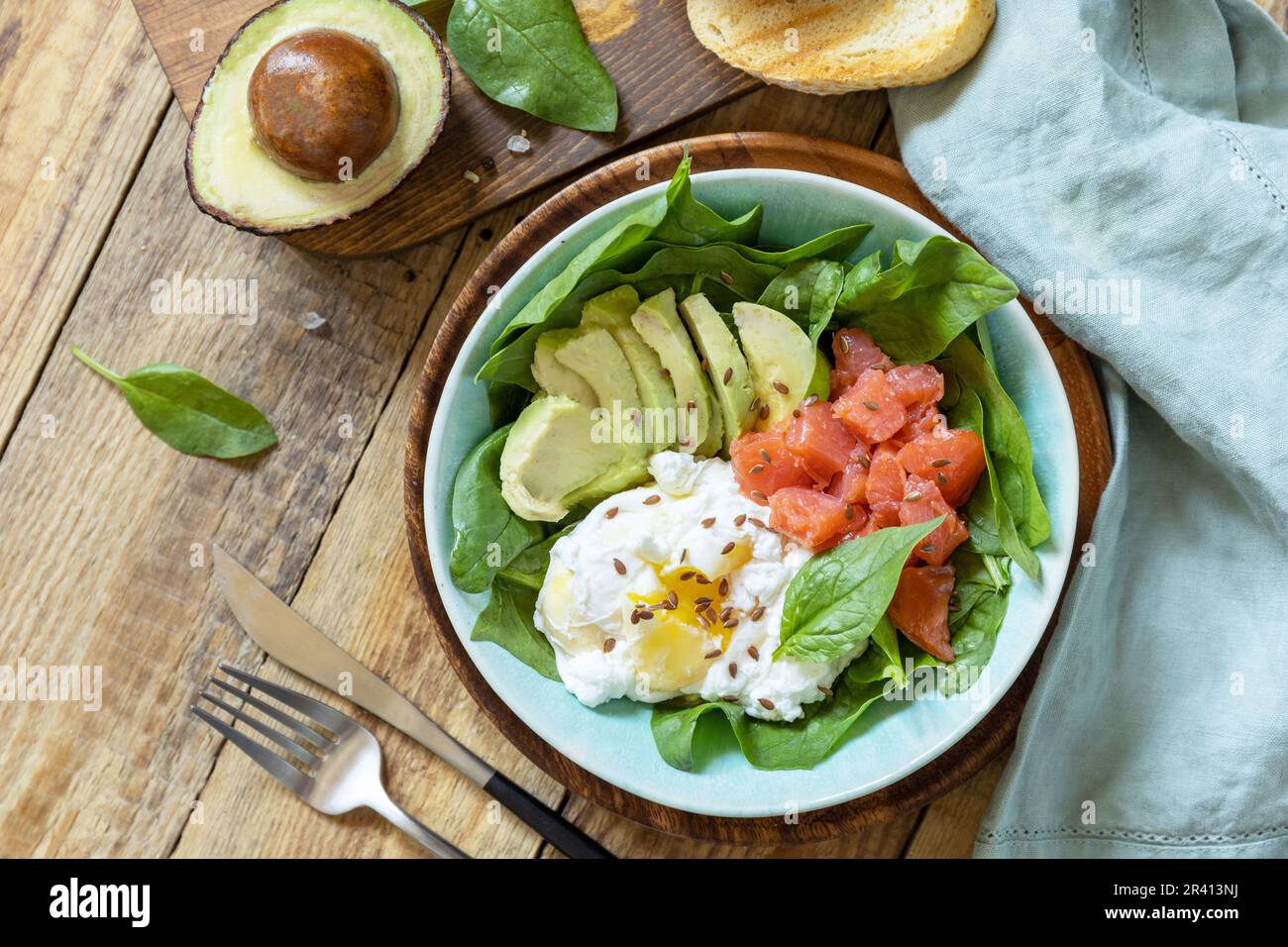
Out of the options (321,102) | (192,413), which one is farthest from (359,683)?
(321,102)

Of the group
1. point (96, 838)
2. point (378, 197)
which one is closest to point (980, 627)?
point (378, 197)

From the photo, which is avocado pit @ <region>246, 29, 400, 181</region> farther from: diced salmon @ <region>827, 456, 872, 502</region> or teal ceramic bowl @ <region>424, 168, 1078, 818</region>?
diced salmon @ <region>827, 456, 872, 502</region>

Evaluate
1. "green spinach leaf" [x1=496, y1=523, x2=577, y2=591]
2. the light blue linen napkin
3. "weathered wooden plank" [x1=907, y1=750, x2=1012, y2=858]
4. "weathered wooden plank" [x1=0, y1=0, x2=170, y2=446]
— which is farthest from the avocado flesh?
"weathered wooden plank" [x1=0, y1=0, x2=170, y2=446]

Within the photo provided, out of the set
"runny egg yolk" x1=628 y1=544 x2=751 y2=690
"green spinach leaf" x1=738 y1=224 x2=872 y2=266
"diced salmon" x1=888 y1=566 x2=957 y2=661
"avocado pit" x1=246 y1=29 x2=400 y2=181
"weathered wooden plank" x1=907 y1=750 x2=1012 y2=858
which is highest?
"avocado pit" x1=246 y1=29 x2=400 y2=181

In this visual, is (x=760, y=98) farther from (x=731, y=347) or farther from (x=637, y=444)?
(x=637, y=444)

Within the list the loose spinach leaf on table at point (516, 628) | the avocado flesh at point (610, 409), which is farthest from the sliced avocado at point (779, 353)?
the loose spinach leaf on table at point (516, 628)

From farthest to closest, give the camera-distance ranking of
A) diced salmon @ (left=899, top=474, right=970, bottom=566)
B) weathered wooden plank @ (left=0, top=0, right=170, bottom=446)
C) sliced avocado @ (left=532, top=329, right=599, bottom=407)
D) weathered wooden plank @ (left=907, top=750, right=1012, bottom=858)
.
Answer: weathered wooden plank @ (left=0, top=0, right=170, bottom=446)
weathered wooden plank @ (left=907, top=750, right=1012, bottom=858)
sliced avocado @ (left=532, top=329, right=599, bottom=407)
diced salmon @ (left=899, top=474, right=970, bottom=566)
